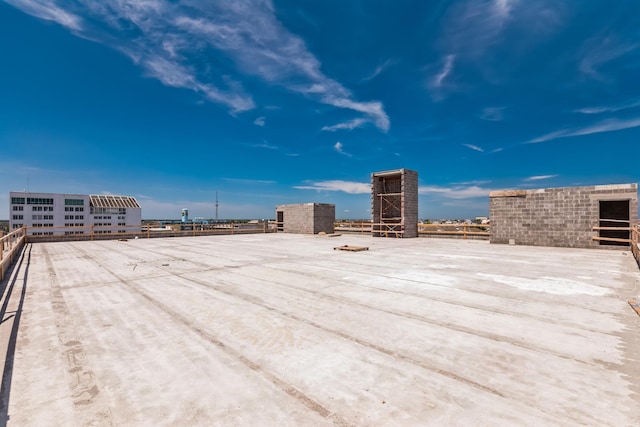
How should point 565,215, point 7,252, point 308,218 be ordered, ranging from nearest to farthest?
1. point 7,252
2. point 565,215
3. point 308,218

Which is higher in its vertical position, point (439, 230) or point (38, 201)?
point (38, 201)

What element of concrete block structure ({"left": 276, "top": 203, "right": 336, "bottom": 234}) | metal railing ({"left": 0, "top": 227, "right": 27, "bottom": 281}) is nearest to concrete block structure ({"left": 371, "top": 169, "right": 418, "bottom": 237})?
A: concrete block structure ({"left": 276, "top": 203, "right": 336, "bottom": 234})

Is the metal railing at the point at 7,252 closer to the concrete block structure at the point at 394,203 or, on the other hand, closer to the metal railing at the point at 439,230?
the concrete block structure at the point at 394,203

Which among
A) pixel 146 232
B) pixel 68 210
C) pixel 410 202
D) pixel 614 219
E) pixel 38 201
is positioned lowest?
pixel 146 232

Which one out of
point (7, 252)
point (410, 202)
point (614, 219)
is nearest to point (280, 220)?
point (410, 202)

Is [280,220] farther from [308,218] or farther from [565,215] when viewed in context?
[565,215]

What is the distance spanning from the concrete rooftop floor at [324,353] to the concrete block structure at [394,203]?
42.2ft

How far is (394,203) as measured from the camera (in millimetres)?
21094

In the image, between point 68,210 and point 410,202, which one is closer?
point 410,202

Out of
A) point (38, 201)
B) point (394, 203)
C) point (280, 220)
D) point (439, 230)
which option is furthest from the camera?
point (38, 201)

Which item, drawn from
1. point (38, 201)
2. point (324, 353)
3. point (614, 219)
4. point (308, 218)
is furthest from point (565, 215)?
point (38, 201)

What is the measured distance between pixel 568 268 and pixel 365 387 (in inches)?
329

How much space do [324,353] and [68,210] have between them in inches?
3614

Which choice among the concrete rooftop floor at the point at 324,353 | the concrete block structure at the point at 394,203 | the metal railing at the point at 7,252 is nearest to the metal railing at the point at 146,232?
the metal railing at the point at 7,252
